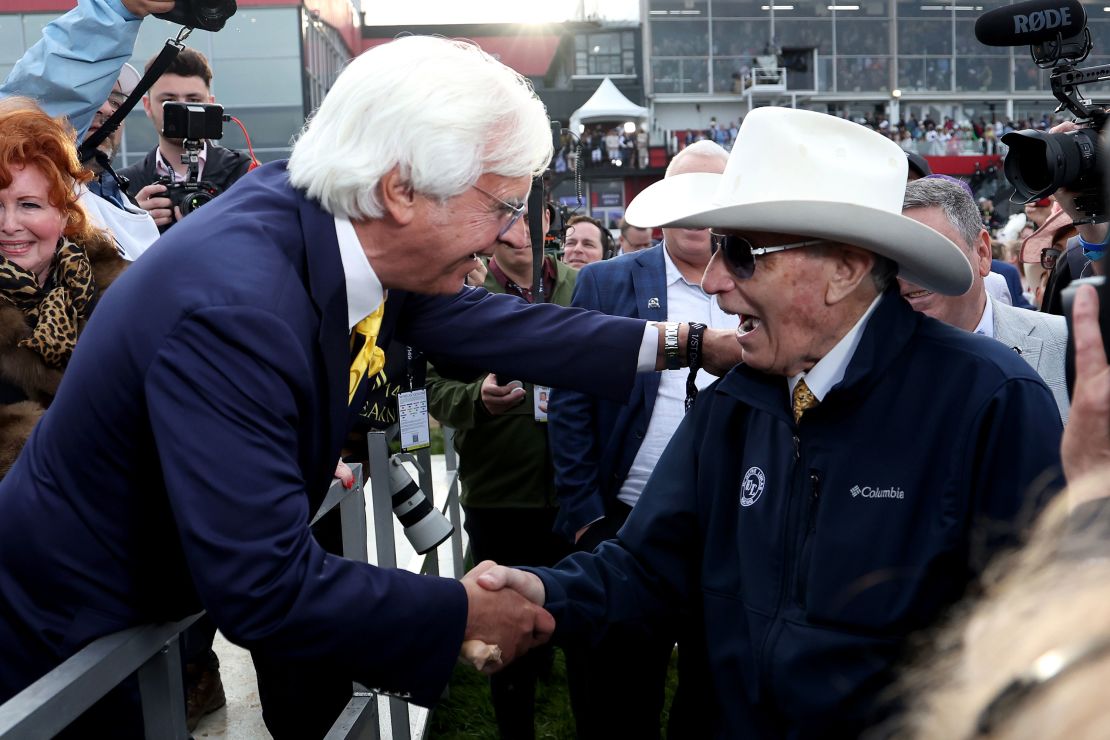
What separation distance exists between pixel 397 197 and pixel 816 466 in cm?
104

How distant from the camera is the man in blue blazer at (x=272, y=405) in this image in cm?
187

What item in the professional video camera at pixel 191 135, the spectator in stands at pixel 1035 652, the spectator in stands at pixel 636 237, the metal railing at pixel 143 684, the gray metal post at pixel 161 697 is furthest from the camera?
the spectator in stands at pixel 636 237

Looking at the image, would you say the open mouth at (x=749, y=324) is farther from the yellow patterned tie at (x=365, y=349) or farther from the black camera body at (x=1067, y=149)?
the black camera body at (x=1067, y=149)

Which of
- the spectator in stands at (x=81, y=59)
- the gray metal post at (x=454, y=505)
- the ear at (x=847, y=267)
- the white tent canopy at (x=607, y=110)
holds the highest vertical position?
the white tent canopy at (x=607, y=110)

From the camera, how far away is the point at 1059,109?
3639mm

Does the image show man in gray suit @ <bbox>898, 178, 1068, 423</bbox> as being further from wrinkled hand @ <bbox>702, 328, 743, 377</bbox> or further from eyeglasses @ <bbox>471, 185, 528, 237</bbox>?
eyeglasses @ <bbox>471, 185, 528, 237</bbox>

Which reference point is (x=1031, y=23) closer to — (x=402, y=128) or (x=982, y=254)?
(x=982, y=254)

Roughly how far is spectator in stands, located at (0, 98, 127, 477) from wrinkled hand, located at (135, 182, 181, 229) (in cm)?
101

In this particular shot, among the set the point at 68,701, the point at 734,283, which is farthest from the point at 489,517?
the point at 68,701

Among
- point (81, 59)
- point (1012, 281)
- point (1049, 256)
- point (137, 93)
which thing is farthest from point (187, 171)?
point (1012, 281)

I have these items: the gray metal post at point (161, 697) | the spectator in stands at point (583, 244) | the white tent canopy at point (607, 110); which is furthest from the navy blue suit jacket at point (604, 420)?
the white tent canopy at point (607, 110)

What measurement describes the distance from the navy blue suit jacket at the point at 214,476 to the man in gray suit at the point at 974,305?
1903 mm

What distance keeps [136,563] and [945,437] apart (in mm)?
1590

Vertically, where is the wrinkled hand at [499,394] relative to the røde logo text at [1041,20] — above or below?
below
